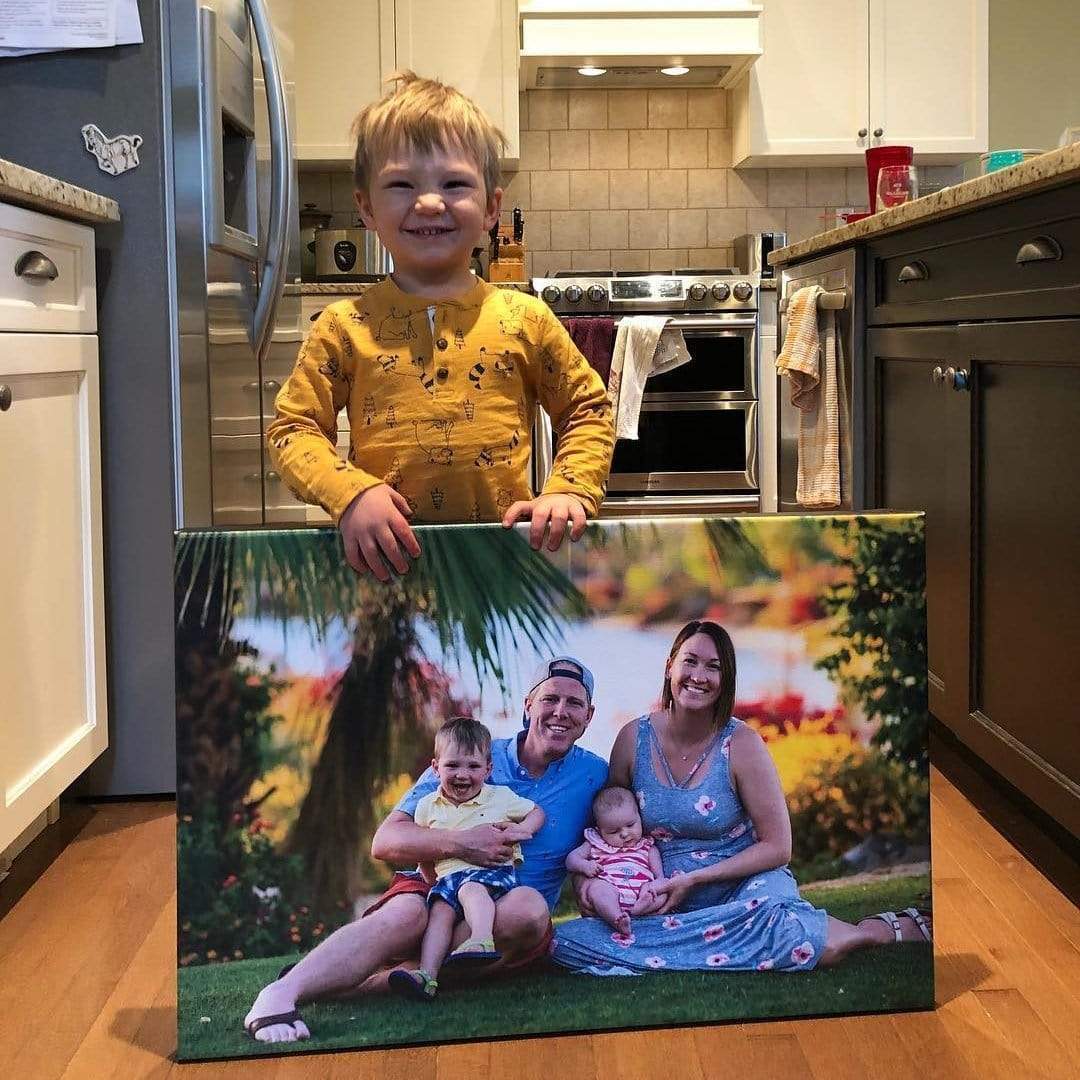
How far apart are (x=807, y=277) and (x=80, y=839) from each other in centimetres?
202

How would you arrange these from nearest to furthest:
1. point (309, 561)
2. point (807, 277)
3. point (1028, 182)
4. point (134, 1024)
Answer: point (309, 561), point (134, 1024), point (1028, 182), point (807, 277)

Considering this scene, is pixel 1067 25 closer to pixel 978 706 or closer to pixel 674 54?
pixel 674 54

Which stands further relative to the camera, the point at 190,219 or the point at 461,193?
the point at 190,219

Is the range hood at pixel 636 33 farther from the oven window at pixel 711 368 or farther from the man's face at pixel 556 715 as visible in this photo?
the man's face at pixel 556 715

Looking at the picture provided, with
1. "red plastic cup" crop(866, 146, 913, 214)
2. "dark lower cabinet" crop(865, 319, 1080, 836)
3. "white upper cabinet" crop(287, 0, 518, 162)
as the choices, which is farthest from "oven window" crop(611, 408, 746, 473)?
"dark lower cabinet" crop(865, 319, 1080, 836)

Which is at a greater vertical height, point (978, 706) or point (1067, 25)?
point (1067, 25)

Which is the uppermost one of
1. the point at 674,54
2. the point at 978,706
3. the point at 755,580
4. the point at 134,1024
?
the point at 674,54

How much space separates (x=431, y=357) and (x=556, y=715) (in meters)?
0.43

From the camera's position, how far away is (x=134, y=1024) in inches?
58.2

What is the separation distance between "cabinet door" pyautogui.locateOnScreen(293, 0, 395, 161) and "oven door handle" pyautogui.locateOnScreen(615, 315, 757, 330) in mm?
1130

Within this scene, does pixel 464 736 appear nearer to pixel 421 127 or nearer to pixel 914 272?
pixel 421 127

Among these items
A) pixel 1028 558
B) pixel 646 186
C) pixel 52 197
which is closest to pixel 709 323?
pixel 646 186

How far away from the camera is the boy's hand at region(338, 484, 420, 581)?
1.35m

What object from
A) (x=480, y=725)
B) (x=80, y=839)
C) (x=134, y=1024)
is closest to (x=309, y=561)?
(x=480, y=725)
